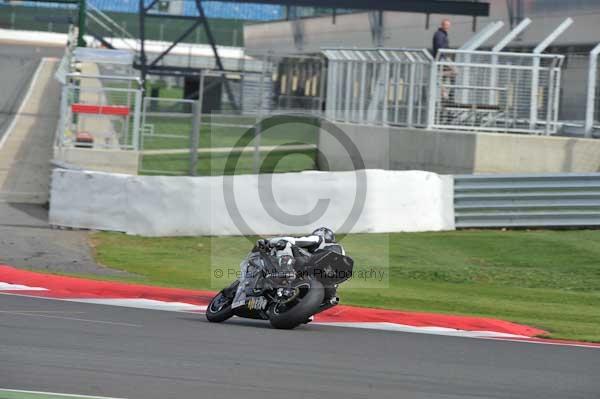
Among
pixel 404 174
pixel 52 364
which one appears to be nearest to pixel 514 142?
pixel 404 174

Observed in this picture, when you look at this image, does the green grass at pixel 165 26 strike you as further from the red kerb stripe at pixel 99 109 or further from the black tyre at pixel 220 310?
the black tyre at pixel 220 310

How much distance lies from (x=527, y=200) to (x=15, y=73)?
37.8 meters

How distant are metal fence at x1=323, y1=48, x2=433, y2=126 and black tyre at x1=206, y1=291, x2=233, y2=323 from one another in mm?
11950

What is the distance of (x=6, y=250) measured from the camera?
16.2m

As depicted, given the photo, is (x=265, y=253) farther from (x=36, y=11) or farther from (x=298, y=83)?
(x=36, y=11)

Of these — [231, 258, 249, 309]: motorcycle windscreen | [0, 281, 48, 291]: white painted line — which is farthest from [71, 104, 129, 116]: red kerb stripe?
[231, 258, 249, 309]: motorcycle windscreen

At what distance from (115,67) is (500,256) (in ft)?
64.9

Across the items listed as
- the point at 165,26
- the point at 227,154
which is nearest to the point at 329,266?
the point at 227,154

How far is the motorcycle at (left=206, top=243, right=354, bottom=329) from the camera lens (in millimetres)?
10398

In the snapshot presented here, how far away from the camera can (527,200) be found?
63.2 feet

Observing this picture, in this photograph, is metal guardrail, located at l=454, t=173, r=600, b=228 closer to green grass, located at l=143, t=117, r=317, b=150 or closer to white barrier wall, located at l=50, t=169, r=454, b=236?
white barrier wall, located at l=50, t=169, r=454, b=236

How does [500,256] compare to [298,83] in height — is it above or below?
below

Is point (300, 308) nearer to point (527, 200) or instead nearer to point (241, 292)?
point (241, 292)

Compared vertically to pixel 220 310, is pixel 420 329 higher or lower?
lower
